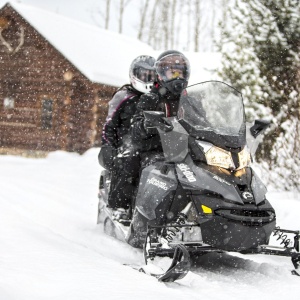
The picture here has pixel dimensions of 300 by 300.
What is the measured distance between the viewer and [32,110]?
74.1 feet

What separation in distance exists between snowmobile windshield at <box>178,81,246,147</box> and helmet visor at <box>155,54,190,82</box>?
1.94ft

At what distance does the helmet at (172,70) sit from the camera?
553 cm

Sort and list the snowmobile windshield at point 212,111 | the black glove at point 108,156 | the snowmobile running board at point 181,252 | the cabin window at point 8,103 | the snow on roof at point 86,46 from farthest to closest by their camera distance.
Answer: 1. the cabin window at point 8,103
2. the snow on roof at point 86,46
3. the black glove at point 108,156
4. the snowmobile windshield at point 212,111
5. the snowmobile running board at point 181,252

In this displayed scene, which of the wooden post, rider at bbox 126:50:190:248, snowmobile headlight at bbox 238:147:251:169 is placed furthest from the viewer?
the wooden post

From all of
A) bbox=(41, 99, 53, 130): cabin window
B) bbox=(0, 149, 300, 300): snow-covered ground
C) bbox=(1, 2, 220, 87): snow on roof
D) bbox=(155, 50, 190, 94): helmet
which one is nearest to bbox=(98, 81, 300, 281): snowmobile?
bbox=(0, 149, 300, 300): snow-covered ground

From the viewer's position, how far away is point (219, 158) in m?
4.68

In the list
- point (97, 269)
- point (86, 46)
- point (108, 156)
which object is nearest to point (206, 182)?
point (97, 269)

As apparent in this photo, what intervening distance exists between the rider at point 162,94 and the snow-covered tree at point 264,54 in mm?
5218

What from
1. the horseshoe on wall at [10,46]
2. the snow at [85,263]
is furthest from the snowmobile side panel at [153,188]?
the horseshoe on wall at [10,46]

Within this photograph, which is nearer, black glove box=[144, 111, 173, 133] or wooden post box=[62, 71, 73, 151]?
black glove box=[144, 111, 173, 133]

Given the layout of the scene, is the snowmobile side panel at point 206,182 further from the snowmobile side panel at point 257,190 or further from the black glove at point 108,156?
the black glove at point 108,156

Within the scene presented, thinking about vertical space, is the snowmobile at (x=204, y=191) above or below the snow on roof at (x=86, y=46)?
above

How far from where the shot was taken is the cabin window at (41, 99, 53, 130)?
22.4 metres

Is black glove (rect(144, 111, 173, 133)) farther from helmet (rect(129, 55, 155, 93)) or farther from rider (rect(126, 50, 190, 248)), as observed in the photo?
helmet (rect(129, 55, 155, 93))
